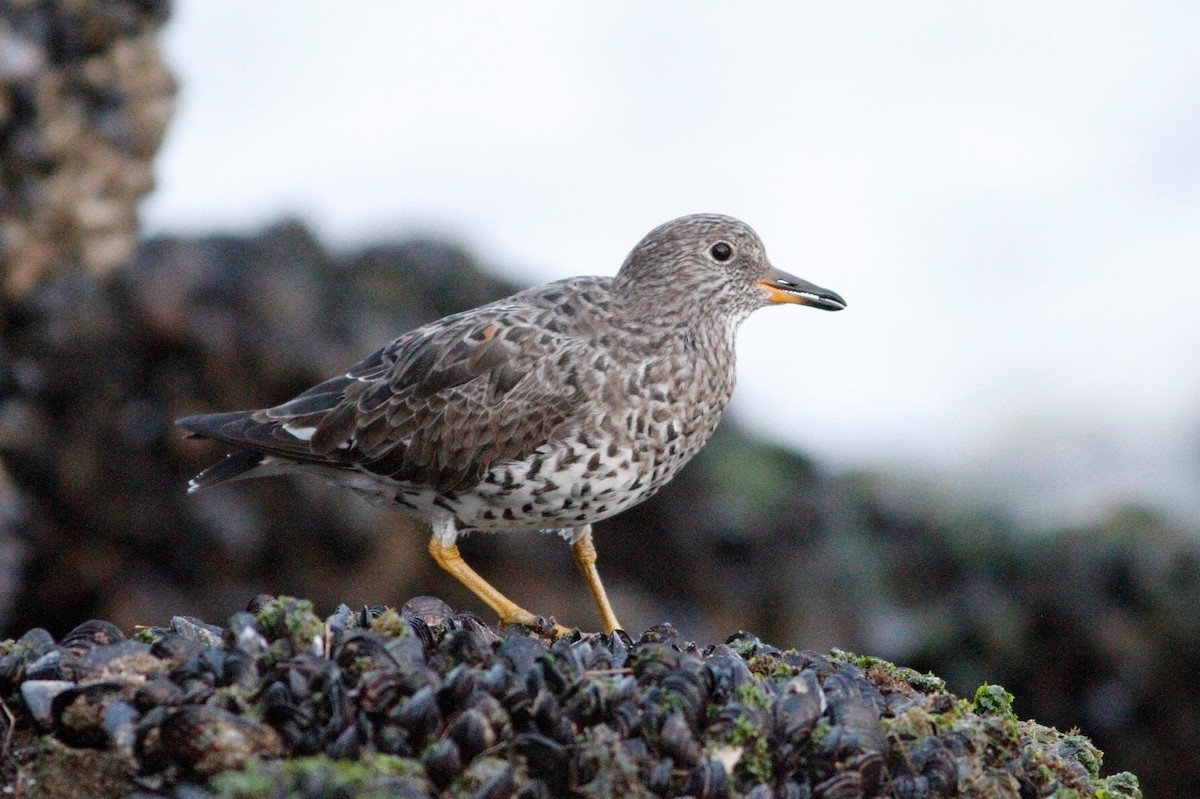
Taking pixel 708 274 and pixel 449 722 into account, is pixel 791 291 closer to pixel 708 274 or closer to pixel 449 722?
pixel 708 274

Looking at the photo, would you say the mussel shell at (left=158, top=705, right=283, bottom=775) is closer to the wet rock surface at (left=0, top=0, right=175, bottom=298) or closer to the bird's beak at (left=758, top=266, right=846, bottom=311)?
the bird's beak at (left=758, top=266, right=846, bottom=311)

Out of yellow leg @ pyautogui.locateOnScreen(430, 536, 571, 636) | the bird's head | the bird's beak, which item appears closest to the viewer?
yellow leg @ pyautogui.locateOnScreen(430, 536, 571, 636)

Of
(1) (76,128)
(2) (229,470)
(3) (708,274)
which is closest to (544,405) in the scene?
(3) (708,274)

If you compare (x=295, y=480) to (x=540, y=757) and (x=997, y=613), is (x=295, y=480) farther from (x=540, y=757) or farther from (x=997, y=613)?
(x=540, y=757)

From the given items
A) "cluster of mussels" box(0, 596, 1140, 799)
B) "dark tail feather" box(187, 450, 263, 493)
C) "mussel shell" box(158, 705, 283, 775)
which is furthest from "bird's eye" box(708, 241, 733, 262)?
"mussel shell" box(158, 705, 283, 775)

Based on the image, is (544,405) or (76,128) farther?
(76,128)

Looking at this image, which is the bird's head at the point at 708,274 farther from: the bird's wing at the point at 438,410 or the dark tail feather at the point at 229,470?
the dark tail feather at the point at 229,470
